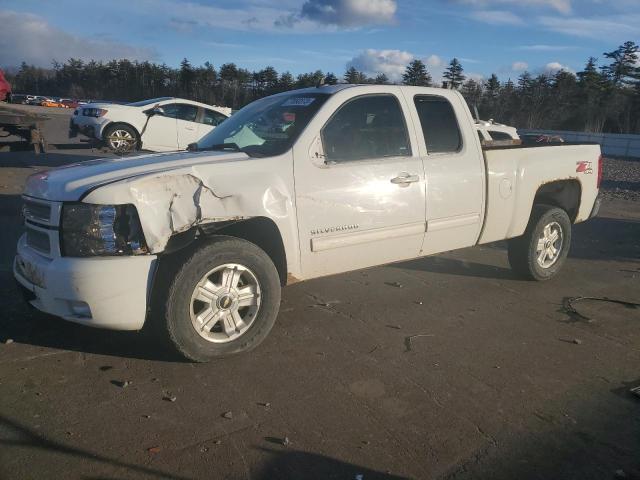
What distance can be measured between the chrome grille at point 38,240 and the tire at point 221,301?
0.84 m

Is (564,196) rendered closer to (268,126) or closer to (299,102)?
(299,102)

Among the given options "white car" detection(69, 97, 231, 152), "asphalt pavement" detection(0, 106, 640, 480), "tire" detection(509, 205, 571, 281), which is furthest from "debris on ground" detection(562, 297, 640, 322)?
"white car" detection(69, 97, 231, 152)

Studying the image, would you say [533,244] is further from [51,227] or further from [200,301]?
[51,227]

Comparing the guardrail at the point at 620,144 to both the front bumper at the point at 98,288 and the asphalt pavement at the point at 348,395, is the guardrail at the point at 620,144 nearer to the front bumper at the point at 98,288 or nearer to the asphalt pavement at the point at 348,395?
the asphalt pavement at the point at 348,395

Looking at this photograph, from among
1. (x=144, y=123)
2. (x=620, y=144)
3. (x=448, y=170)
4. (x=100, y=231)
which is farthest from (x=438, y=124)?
(x=620, y=144)

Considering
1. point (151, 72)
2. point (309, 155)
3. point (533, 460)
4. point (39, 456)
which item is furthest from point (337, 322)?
point (151, 72)

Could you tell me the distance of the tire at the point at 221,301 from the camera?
3463mm

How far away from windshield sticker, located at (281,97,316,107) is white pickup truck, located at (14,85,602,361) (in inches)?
0.7

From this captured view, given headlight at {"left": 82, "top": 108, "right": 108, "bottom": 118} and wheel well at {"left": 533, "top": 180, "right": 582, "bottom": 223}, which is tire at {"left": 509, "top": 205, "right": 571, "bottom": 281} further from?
headlight at {"left": 82, "top": 108, "right": 108, "bottom": 118}

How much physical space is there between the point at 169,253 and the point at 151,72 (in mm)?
67308

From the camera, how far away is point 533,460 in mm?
2781

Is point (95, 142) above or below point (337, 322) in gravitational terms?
above

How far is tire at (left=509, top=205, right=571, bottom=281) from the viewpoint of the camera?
18.6ft

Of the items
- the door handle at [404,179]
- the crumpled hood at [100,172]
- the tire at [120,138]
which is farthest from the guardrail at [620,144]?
the crumpled hood at [100,172]
